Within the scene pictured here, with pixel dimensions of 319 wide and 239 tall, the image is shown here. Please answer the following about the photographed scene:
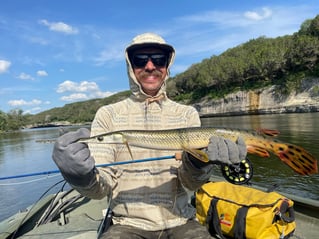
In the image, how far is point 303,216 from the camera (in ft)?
15.5

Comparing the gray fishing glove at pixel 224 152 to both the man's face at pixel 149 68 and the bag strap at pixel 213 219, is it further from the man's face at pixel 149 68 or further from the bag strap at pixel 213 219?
the bag strap at pixel 213 219

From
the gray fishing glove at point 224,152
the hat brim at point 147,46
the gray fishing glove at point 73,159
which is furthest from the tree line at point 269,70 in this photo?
the gray fishing glove at point 73,159

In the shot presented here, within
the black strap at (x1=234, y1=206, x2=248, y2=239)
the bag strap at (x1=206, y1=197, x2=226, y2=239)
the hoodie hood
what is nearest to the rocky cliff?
the bag strap at (x1=206, y1=197, x2=226, y2=239)

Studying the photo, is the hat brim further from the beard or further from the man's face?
the beard

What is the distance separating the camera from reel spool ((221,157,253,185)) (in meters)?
5.70

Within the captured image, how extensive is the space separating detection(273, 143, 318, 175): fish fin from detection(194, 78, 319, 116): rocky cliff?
5002 cm

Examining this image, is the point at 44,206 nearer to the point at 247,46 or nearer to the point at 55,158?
the point at 55,158

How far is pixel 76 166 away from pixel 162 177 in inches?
38.6

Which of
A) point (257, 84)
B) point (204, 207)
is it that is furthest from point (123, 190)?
point (257, 84)

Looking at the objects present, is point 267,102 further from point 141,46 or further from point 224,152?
point 224,152

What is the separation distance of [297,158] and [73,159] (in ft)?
7.20

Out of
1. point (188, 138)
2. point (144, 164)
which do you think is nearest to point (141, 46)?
point (188, 138)

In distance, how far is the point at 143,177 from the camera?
2.96m

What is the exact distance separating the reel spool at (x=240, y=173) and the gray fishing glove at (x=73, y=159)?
150 inches
